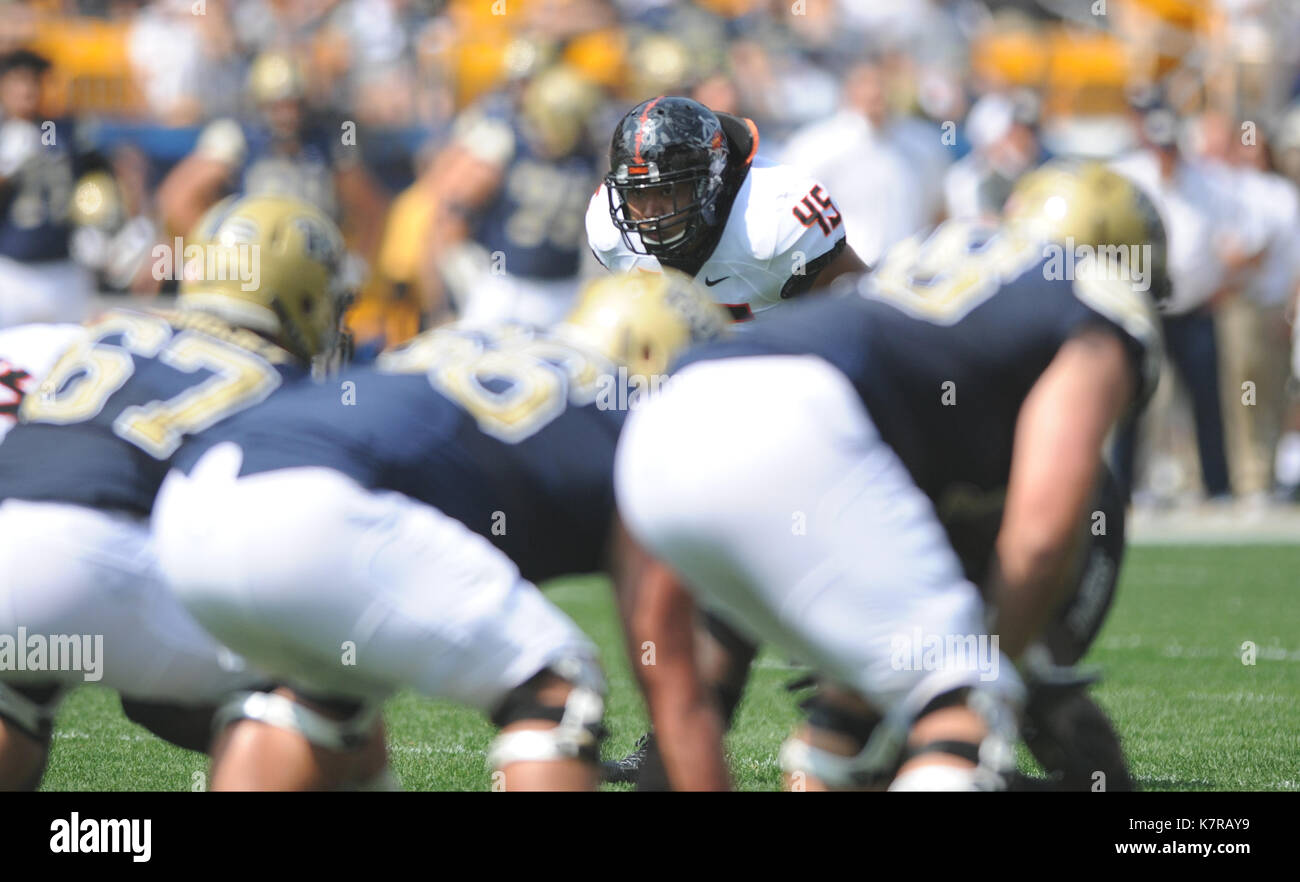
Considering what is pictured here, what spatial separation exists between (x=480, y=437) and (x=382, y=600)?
1.06ft

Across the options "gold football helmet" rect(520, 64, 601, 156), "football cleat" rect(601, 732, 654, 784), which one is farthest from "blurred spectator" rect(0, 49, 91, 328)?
"football cleat" rect(601, 732, 654, 784)

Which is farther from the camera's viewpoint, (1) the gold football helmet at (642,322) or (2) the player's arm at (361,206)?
(2) the player's arm at (361,206)

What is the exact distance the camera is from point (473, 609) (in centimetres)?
306

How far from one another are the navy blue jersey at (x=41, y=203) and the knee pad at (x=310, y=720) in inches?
243

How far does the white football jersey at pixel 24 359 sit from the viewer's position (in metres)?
4.14

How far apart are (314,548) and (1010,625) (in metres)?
1.10

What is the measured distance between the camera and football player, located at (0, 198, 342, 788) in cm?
346

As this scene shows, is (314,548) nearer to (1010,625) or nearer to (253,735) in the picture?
(253,735)

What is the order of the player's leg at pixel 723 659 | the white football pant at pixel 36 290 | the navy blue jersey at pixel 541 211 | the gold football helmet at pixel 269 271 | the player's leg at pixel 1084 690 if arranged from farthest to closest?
1. the navy blue jersey at pixel 541 211
2. the white football pant at pixel 36 290
3. the player's leg at pixel 723 659
4. the player's leg at pixel 1084 690
5. the gold football helmet at pixel 269 271

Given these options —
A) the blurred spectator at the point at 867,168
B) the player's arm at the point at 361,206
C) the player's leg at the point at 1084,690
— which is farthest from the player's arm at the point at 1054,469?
the player's arm at the point at 361,206

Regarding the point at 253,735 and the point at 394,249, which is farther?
the point at 394,249

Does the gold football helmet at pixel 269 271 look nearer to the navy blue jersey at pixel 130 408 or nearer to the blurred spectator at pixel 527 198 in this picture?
the navy blue jersey at pixel 130 408

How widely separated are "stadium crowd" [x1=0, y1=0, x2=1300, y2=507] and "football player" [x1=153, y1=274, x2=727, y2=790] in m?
6.28
